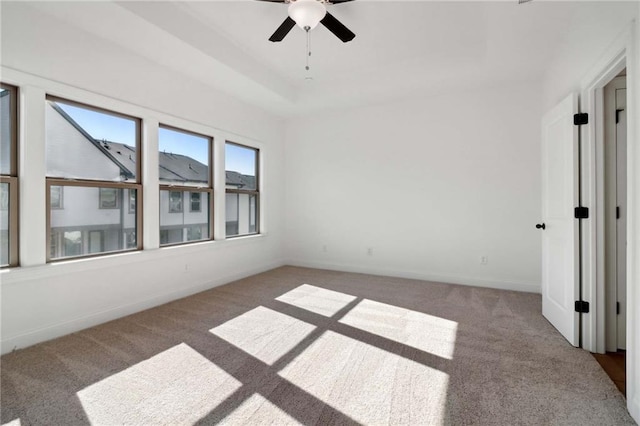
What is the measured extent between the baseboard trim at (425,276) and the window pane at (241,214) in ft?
3.76

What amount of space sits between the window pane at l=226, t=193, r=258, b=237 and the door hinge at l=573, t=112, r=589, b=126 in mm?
4279

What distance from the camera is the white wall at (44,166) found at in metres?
2.47

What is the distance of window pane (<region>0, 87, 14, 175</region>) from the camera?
246 cm

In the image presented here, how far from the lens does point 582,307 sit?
2480mm

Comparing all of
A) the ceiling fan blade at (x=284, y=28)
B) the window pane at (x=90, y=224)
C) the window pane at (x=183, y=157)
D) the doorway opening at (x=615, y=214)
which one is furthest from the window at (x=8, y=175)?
the doorway opening at (x=615, y=214)

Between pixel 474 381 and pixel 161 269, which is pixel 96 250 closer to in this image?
pixel 161 269

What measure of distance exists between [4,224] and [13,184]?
337 mm

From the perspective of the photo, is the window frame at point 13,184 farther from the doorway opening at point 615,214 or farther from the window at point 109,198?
the doorway opening at point 615,214

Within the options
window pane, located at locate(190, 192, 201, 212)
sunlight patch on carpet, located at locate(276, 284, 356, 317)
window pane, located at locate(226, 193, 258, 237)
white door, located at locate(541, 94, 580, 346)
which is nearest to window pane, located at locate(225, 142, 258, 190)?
window pane, located at locate(226, 193, 258, 237)

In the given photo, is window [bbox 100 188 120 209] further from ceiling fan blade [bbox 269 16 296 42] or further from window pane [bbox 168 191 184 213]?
ceiling fan blade [bbox 269 16 296 42]

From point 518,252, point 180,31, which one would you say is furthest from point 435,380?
point 180,31

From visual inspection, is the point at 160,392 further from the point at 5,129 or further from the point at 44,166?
the point at 5,129

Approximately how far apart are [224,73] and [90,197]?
6.74 ft

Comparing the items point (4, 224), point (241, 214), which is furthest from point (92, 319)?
point (241, 214)
